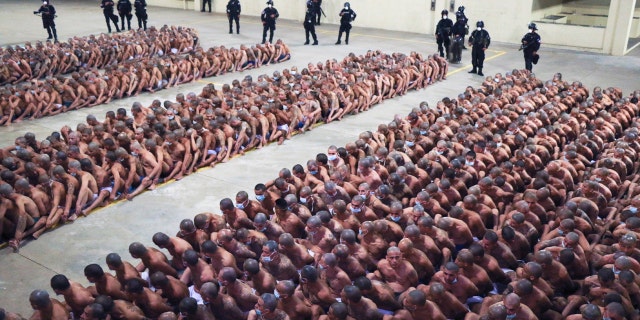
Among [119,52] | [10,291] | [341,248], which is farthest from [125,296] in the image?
[119,52]

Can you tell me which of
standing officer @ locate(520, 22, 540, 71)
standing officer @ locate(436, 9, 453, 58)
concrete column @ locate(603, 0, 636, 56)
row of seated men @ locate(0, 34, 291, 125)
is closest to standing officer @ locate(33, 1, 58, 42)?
row of seated men @ locate(0, 34, 291, 125)

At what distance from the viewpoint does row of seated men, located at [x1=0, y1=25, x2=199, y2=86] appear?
15.2m

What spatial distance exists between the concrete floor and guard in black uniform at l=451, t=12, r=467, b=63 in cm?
91

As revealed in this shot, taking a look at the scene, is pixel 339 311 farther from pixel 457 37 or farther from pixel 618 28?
pixel 618 28

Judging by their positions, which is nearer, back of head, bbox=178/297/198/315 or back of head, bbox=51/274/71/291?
back of head, bbox=178/297/198/315

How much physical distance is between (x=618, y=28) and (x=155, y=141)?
19.0 m

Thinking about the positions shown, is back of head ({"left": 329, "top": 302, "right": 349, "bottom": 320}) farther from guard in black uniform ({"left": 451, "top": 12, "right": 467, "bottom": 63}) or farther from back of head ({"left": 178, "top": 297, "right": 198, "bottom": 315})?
guard in black uniform ({"left": 451, "top": 12, "right": 467, "bottom": 63})

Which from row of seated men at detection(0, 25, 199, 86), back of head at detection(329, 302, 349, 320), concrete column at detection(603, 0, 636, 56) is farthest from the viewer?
concrete column at detection(603, 0, 636, 56)

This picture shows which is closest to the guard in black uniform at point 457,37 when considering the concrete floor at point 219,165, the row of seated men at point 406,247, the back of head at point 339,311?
the concrete floor at point 219,165

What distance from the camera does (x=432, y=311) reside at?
499 cm

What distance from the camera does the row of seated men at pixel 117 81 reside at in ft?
40.1

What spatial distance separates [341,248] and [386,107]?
841cm

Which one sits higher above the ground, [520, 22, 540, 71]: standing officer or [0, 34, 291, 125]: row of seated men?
[520, 22, 540, 71]: standing officer

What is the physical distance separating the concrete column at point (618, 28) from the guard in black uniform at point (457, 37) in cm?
659
